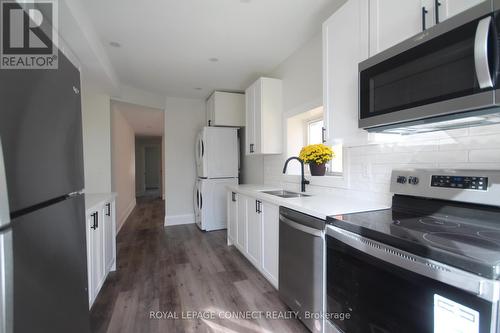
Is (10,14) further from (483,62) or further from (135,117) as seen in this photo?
(135,117)

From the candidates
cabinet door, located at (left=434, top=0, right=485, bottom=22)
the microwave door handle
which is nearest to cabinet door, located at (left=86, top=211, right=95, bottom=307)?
the microwave door handle

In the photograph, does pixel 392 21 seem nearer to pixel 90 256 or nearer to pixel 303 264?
pixel 303 264

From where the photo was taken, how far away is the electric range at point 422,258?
2.39 feet

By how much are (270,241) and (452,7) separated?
6.26 feet

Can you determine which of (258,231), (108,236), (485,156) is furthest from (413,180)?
(108,236)

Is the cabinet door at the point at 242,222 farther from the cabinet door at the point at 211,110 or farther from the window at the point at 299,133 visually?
the cabinet door at the point at 211,110

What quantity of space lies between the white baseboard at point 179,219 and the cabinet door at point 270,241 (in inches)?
109

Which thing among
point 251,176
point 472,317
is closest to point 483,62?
point 472,317

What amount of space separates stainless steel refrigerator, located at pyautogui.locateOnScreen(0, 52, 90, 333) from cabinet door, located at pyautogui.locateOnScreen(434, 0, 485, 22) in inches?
63.3

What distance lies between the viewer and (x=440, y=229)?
104cm

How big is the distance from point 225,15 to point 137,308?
104 inches

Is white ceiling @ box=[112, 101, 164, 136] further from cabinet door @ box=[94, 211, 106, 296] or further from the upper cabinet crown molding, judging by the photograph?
the upper cabinet crown molding

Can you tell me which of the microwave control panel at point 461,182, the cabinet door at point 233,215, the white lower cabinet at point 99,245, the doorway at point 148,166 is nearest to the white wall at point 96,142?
the white lower cabinet at point 99,245

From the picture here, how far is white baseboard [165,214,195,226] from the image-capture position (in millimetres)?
4531
